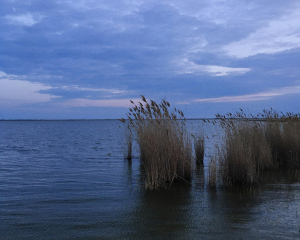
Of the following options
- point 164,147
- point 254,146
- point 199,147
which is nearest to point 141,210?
point 164,147

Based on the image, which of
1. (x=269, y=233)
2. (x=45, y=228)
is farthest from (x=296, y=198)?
(x=45, y=228)

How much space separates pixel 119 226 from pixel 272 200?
3281 millimetres

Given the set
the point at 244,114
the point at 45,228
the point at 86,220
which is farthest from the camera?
the point at 244,114

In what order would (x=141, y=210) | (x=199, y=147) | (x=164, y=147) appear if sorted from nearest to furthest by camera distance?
1. (x=141, y=210)
2. (x=164, y=147)
3. (x=199, y=147)

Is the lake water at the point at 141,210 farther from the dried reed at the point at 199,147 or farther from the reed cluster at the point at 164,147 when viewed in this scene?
the dried reed at the point at 199,147

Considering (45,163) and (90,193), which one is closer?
(90,193)

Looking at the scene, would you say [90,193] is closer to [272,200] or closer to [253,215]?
[253,215]

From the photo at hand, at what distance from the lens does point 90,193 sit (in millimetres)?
6344

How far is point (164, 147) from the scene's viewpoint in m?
6.96

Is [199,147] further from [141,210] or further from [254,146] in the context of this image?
[141,210]

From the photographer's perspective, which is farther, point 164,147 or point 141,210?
point 164,147

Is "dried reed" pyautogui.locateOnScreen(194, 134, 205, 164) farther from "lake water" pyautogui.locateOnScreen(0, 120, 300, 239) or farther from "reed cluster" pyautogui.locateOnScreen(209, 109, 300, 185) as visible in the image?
"lake water" pyautogui.locateOnScreen(0, 120, 300, 239)

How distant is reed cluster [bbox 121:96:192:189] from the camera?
6.86 meters

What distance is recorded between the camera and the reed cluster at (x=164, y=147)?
6.86 metres
